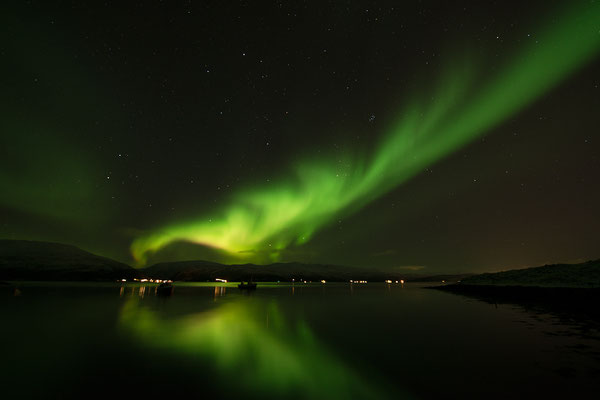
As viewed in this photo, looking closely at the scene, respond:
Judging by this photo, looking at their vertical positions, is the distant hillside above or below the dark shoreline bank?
above

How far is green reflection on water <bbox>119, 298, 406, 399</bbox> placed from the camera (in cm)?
1348

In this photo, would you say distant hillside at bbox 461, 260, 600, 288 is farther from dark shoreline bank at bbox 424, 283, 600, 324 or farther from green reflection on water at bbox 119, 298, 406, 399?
green reflection on water at bbox 119, 298, 406, 399

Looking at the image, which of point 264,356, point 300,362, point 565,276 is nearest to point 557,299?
point 565,276

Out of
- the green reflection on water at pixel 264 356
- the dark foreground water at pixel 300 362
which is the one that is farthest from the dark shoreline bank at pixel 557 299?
the green reflection on water at pixel 264 356

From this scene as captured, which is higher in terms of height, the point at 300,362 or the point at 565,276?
the point at 565,276

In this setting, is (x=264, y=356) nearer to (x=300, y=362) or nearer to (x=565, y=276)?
(x=300, y=362)

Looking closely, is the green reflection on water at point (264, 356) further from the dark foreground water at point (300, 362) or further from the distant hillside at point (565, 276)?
the distant hillside at point (565, 276)

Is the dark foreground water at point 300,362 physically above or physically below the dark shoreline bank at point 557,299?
below

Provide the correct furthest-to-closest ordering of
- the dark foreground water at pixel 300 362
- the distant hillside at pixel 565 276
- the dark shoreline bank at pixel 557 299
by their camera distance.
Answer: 1. the distant hillside at pixel 565 276
2. the dark shoreline bank at pixel 557 299
3. the dark foreground water at pixel 300 362

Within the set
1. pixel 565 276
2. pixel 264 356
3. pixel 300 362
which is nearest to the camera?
pixel 300 362

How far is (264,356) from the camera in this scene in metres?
19.5

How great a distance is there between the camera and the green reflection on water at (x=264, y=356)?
1348 cm

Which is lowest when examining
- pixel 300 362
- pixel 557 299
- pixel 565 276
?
pixel 300 362

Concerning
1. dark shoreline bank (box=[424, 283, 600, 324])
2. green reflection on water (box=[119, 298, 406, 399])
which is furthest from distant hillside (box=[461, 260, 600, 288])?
green reflection on water (box=[119, 298, 406, 399])
